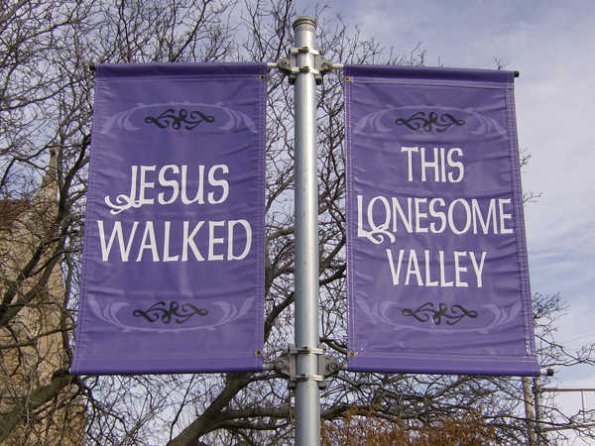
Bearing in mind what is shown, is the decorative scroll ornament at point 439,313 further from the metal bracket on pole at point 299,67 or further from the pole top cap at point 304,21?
the pole top cap at point 304,21

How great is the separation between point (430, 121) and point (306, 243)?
1020mm

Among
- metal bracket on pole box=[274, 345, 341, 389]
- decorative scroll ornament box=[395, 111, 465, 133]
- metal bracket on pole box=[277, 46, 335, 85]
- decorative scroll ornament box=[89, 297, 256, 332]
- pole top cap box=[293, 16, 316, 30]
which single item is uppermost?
pole top cap box=[293, 16, 316, 30]

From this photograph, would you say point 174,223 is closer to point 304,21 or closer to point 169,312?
point 169,312

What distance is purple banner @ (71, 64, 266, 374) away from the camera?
4.16 meters

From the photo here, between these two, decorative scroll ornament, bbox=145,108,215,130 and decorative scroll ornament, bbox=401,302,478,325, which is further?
decorative scroll ornament, bbox=145,108,215,130

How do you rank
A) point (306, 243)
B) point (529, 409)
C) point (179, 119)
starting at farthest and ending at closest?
point (529, 409) → point (179, 119) → point (306, 243)

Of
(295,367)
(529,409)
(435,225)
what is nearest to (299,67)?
(435,225)

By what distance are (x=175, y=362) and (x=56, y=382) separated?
7819mm

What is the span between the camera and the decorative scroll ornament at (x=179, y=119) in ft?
15.4

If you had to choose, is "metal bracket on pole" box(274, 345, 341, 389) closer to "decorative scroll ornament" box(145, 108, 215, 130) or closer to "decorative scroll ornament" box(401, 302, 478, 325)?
"decorative scroll ornament" box(401, 302, 478, 325)

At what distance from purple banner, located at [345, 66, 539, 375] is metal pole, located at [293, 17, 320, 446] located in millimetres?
191

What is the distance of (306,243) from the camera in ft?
14.4

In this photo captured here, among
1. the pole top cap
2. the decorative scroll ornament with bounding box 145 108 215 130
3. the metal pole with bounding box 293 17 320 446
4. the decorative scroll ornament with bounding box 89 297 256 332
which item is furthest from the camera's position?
the pole top cap

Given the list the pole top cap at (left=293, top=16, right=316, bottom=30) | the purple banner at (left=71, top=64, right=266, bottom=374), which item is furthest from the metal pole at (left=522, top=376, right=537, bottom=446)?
the purple banner at (left=71, top=64, right=266, bottom=374)
